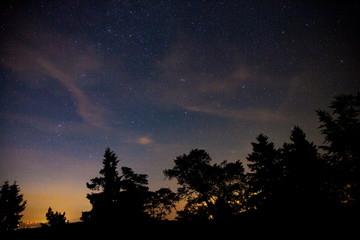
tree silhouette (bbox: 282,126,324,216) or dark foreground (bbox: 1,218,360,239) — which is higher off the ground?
tree silhouette (bbox: 282,126,324,216)

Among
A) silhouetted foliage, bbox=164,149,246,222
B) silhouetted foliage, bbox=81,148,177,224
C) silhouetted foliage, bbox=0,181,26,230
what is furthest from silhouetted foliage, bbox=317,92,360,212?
silhouetted foliage, bbox=0,181,26,230

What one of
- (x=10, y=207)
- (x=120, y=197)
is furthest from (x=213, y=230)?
(x=10, y=207)

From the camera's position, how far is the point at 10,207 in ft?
106

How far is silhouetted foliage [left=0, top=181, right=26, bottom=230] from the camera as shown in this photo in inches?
1236

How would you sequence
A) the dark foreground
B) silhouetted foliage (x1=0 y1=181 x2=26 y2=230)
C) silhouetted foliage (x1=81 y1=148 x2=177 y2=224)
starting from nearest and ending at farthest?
the dark foreground < silhouetted foliage (x1=81 y1=148 x2=177 y2=224) < silhouetted foliage (x1=0 y1=181 x2=26 y2=230)

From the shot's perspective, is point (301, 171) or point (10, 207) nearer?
point (301, 171)

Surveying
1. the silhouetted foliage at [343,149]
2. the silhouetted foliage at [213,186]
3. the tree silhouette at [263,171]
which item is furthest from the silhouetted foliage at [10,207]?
the silhouetted foliage at [343,149]

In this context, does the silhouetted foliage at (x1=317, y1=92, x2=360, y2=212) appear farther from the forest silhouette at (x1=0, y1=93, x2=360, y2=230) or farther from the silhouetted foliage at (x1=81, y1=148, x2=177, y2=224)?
the silhouetted foliage at (x1=81, y1=148, x2=177, y2=224)

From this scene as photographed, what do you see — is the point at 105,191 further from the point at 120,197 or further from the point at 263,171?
the point at 263,171

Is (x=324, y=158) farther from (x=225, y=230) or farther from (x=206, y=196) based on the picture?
(x=225, y=230)

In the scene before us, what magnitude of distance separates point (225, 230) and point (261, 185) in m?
17.5

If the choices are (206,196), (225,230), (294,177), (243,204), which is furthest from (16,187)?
(294,177)

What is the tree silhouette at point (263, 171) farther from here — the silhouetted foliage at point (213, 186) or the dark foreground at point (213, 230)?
the dark foreground at point (213, 230)

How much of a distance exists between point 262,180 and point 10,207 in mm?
43263
